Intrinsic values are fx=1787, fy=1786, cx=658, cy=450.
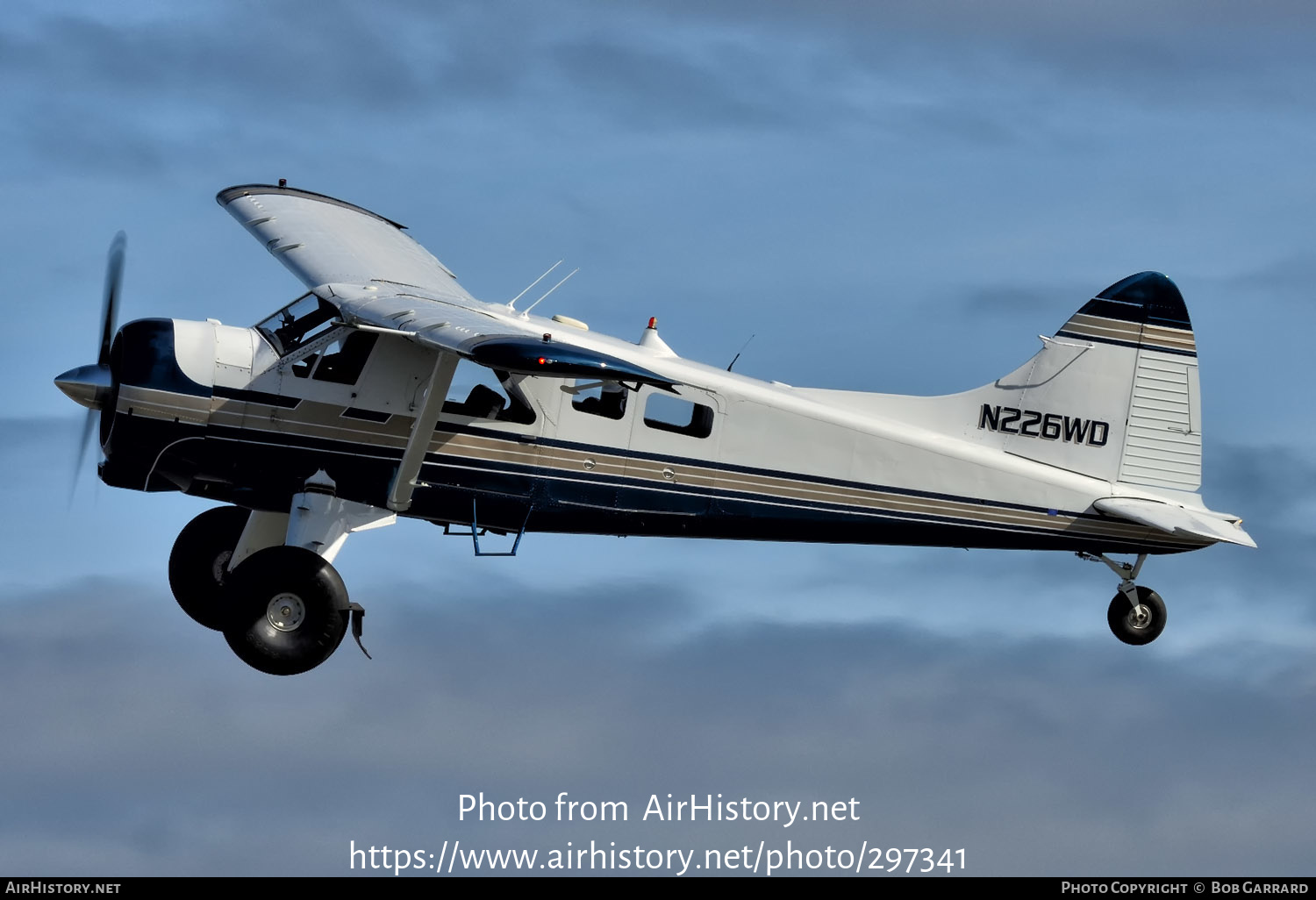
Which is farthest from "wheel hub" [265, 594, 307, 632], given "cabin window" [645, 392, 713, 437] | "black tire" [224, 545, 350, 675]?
"cabin window" [645, 392, 713, 437]

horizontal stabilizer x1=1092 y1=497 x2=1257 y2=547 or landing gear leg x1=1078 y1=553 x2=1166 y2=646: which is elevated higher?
horizontal stabilizer x1=1092 y1=497 x2=1257 y2=547

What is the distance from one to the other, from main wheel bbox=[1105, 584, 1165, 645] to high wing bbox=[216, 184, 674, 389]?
5.68 metres

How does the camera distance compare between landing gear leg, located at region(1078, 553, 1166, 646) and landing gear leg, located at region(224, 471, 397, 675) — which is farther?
landing gear leg, located at region(1078, 553, 1166, 646)

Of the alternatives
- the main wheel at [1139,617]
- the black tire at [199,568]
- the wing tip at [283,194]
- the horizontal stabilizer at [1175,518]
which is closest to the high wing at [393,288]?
the wing tip at [283,194]

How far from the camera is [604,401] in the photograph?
1627 centimetres

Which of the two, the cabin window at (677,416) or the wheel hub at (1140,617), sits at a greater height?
the cabin window at (677,416)

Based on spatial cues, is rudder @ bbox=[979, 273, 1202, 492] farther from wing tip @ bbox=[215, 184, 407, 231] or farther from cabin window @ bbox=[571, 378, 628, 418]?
wing tip @ bbox=[215, 184, 407, 231]

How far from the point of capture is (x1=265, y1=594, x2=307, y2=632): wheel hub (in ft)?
50.4

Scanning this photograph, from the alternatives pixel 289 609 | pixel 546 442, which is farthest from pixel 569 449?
pixel 289 609

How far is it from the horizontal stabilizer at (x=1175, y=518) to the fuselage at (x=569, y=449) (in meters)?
0.17

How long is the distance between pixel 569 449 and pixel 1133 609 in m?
6.09

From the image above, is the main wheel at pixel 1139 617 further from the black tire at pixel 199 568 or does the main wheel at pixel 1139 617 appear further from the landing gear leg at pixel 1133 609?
the black tire at pixel 199 568

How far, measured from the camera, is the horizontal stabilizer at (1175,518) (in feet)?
56.8

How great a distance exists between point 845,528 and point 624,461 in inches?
90.1
